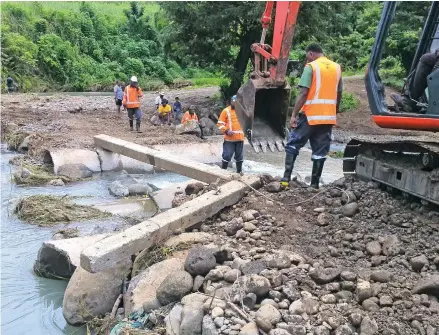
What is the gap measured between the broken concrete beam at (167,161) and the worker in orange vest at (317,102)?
1.15m

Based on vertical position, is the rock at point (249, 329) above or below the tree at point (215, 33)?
below

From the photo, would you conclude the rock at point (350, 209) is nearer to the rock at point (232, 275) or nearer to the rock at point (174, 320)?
the rock at point (232, 275)

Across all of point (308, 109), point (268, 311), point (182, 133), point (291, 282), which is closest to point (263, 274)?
point (291, 282)

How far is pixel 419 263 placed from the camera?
399 cm

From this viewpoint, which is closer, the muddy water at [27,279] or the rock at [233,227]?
the muddy water at [27,279]

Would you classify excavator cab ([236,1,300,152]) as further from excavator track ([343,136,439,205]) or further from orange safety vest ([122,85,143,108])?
orange safety vest ([122,85,143,108])

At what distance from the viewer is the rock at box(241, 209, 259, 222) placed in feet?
16.9

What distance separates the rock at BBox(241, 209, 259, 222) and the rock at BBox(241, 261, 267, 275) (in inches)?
41.8

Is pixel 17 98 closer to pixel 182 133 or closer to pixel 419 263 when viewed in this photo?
pixel 182 133

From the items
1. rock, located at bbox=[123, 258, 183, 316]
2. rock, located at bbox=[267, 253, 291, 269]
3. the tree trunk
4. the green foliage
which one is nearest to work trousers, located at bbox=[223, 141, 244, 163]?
rock, located at bbox=[123, 258, 183, 316]

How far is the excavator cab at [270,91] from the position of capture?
6918mm

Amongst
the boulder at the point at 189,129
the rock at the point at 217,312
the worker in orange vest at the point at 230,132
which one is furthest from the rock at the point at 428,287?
the boulder at the point at 189,129

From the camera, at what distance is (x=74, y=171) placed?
1013 cm

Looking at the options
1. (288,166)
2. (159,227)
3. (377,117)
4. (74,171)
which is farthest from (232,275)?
(74,171)
